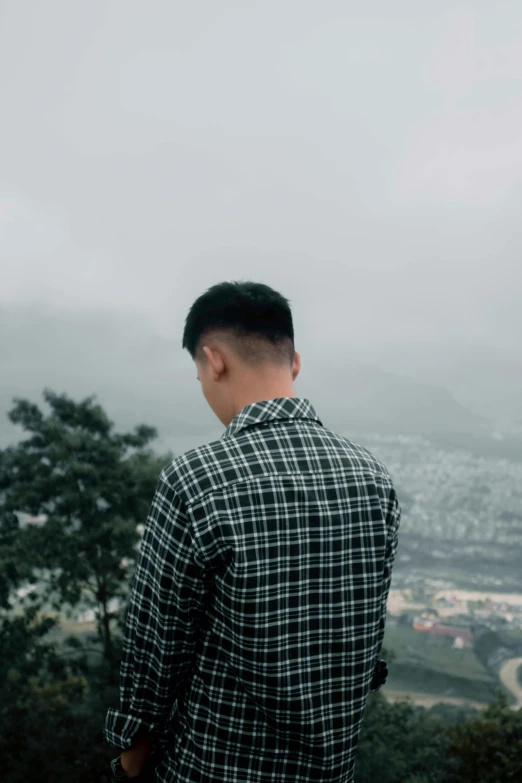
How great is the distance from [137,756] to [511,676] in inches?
123

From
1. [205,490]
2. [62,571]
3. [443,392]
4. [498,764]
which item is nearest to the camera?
[205,490]

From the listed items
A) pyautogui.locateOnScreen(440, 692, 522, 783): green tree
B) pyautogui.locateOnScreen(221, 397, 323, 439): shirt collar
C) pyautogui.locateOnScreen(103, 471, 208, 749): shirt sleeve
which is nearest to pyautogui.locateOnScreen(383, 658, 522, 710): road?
pyautogui.locateOnScreen(440, 692, 522, 783): green tree

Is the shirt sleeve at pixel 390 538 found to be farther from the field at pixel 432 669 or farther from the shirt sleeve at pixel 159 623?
the field at pixel 432 669

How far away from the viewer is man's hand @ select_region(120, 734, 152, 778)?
0.86m

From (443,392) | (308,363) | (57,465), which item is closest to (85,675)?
(57,465)

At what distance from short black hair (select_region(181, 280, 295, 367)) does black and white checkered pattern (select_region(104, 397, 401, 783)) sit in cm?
11

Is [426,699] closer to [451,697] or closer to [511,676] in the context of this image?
[451,697]

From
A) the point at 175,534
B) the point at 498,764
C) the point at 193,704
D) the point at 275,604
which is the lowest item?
the point at 498,764

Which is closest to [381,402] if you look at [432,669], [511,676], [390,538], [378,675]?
[432,669]

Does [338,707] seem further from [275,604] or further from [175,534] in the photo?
[175,534]

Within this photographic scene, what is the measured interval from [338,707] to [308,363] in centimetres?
358

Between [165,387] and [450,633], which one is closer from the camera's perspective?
[450,633]

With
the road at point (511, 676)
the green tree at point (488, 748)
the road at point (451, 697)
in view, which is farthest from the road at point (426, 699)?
the green tree at point (488, 748)

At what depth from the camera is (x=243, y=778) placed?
0.81m
